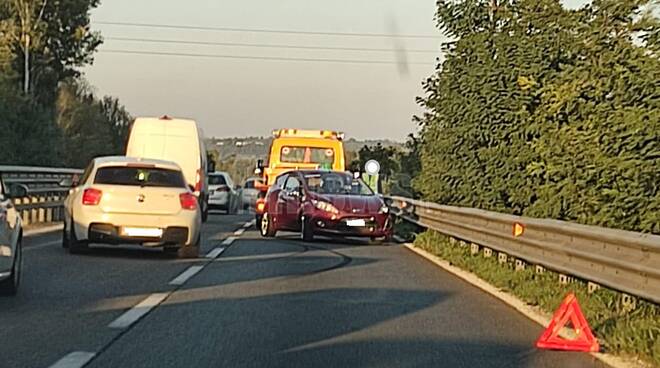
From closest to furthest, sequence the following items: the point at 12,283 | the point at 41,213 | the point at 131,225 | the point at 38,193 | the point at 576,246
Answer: the point at 12,283
the point at 576,246
the point at 131,225
the point at 41,213
the point at 38,193

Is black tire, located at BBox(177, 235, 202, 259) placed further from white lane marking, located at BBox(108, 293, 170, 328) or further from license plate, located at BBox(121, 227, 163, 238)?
white lane marking, located at BBox(108, 293, 170, 328)

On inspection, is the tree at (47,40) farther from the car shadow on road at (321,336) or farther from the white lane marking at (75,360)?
the white lane marking at (75,360)

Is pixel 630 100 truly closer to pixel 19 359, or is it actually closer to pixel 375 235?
pixel 19 359

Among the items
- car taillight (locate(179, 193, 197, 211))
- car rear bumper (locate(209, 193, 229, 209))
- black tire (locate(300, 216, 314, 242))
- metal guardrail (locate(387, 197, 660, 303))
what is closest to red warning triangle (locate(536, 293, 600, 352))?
metal guardrail (locate(387, 197, 660, 303))

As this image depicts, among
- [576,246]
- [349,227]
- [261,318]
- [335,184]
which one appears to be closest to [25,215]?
[335,184]

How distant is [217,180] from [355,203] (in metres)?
18.3

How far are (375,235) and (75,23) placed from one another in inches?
1651

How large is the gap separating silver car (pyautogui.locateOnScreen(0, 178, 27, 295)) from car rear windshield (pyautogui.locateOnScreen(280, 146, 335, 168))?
21.0 m

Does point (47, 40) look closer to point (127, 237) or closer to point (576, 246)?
point (127, 237)

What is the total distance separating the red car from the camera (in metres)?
23.9

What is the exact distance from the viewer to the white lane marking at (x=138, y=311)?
10.8 meters

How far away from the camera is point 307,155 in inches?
1341

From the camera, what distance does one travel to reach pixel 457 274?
672 inches

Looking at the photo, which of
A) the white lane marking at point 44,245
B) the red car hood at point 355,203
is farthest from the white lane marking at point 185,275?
the red car hood at point 355,203
